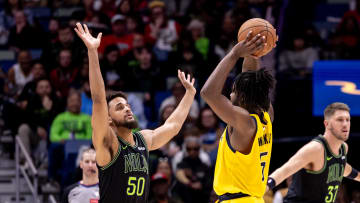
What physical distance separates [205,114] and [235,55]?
5994mm

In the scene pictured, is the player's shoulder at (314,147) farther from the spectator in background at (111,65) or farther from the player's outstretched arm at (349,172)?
the spectator in background at (111,65)

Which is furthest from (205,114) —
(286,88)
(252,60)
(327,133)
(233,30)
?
(252,60)

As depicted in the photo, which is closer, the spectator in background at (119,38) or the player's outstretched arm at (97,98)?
the player's outstretched arm at (97,98)

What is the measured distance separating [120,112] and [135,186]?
66cm

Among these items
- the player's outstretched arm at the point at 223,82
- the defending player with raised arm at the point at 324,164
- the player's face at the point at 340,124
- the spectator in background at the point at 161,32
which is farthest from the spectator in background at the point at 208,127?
the player's outstretched arm at the point at 223,82

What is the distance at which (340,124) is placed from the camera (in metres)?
7.16

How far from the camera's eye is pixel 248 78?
215 inches

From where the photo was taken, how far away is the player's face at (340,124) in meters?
7.14

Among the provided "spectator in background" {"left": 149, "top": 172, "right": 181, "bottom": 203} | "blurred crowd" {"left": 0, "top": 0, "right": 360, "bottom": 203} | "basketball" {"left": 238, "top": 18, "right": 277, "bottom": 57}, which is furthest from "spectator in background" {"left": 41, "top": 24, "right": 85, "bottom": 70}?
"basketball" {"left": 238, "top": 18, "right": 277, "bottom": 57}

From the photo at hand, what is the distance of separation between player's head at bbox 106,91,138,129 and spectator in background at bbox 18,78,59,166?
5.06 metres

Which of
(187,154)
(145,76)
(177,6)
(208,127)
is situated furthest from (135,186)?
(177,6)

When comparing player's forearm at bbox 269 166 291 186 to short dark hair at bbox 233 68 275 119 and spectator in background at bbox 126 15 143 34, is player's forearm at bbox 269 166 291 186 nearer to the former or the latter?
short dark hair at bbox 233 68 275 119

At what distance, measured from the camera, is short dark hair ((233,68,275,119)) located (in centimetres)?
546

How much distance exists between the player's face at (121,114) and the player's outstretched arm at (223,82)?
3.06ft
